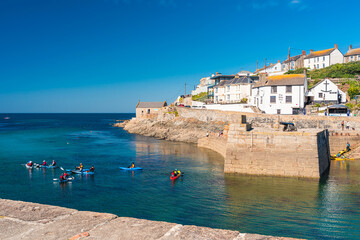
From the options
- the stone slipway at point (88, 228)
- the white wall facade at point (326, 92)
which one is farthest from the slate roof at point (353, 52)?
the stone slipway at point (88, 228)

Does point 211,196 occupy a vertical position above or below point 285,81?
below

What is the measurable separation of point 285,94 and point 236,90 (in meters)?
16.6

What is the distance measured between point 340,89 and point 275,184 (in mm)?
47292

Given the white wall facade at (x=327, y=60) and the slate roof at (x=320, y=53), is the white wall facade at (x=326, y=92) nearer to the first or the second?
the white wall facade at (x=327, y=60)

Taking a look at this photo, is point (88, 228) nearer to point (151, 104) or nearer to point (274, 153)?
point (274, 153)

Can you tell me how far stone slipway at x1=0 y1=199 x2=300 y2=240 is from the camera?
6707mm

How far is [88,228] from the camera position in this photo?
7.18 m

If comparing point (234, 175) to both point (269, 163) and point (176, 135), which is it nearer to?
point (269, 163)

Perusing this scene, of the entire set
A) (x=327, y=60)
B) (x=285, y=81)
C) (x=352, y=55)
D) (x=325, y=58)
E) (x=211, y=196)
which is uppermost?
(x=352, y=55)

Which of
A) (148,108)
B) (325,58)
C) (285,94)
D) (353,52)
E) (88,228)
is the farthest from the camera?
(148,108)

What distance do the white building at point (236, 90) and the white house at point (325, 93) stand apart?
14092 mm

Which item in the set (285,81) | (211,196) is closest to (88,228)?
(211,196)

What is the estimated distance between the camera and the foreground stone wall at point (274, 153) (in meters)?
25.4

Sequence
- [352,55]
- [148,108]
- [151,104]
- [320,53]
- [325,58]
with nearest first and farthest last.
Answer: [352,55] < [325,58] < [320,53] < [148,108] < [151,104]
